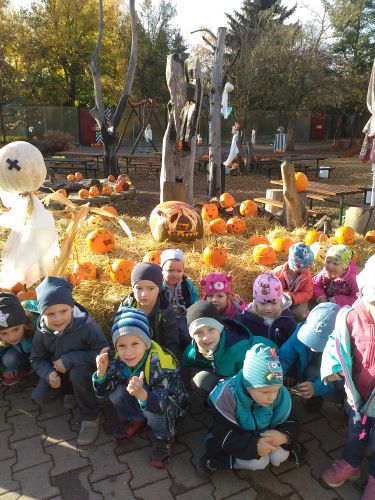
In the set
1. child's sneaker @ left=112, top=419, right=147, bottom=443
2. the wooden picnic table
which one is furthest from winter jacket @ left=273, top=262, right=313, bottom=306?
the wooden picnic table

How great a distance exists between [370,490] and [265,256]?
2890mm

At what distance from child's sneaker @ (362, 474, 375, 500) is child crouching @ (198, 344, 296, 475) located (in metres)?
0.49

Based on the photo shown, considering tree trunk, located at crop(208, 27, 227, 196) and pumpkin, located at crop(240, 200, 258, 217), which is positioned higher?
tree trunk, located at crop(208, 27, 227, 196)

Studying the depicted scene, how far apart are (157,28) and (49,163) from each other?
2020cm

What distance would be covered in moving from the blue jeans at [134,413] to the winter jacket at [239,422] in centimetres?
33

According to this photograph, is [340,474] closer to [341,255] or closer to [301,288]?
[301,288]

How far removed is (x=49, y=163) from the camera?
47.2 feet

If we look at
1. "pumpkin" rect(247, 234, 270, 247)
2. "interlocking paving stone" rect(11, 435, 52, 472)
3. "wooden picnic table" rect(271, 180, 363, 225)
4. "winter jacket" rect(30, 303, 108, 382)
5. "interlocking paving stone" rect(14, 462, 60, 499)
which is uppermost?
"wooden picnic table" rect(271, 180, 363, 225)

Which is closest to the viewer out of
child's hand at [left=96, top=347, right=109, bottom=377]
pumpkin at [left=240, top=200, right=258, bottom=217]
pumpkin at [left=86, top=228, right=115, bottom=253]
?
child's hand at [left=96, top=347, right=109, bottom=377]

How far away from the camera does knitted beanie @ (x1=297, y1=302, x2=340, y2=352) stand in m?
2.88

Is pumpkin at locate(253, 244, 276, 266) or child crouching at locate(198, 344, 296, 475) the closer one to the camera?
child crouching at locate(198, 344, 296, 475)

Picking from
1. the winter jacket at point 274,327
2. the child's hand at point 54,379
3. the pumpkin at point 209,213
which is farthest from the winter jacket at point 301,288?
the pumpkin at point 209,213

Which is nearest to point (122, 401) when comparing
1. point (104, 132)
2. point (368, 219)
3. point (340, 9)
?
point (368, 219)

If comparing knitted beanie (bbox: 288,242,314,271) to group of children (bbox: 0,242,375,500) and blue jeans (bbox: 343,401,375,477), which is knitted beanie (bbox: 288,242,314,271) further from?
blue jeans (bbox: 343,401,375,477)
